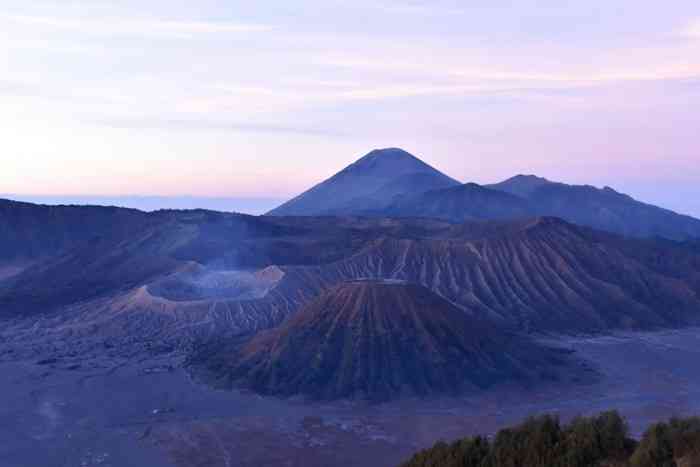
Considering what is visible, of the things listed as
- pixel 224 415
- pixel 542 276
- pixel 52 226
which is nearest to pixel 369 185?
pixel 52 226

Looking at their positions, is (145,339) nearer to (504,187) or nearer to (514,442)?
(514,442)

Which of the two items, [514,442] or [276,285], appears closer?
[514,442]

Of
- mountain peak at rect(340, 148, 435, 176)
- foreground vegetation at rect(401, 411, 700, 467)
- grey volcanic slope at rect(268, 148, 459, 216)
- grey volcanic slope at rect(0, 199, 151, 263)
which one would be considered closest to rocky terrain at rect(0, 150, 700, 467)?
grey volcanic slope at rect(0, 199, 151, 263)

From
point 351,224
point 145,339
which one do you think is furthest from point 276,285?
point 351,224

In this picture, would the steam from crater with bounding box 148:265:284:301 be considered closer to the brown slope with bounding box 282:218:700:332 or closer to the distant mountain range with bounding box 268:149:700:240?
the brown slope with bounding box 282:218:700:332

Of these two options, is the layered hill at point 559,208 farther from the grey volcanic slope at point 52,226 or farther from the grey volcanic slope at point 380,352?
the grey volcanic slope at point 380,352

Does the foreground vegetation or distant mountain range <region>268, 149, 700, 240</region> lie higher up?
distant mountain range <region>268, 149, 700, 240</region>

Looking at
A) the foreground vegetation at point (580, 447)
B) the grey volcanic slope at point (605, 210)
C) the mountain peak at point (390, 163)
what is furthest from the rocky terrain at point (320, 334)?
the mountain peak at point (390, 163)
